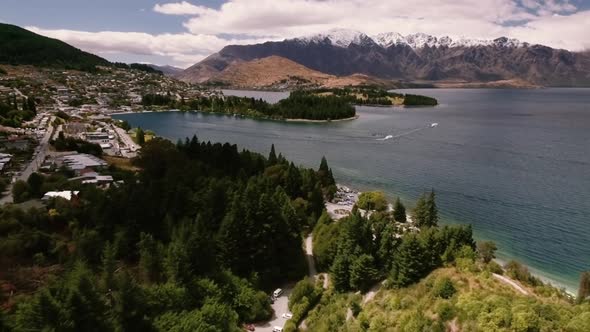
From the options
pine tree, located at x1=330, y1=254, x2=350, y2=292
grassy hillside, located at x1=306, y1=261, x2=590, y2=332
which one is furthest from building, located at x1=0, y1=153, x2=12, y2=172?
grassy hillside, located at x1=306, y1=261, x2=590, y2=332

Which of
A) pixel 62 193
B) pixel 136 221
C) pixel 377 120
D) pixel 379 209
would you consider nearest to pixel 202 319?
pixel 136 221

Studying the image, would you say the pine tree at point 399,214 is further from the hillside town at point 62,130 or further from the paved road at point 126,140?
the paved road at point 126,140

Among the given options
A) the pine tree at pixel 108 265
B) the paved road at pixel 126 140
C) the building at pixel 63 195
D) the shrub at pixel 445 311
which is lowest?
the pine tree at pixel 108 265

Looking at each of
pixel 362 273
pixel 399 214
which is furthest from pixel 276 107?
pixel 362 273

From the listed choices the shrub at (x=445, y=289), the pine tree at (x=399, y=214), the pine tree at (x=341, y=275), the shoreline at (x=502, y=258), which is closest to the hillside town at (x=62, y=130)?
the pine tree at (x=341, y=275)

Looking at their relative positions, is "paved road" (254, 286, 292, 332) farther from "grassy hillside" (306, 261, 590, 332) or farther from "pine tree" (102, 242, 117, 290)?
"pine tree" (102, 242, 117, 290)

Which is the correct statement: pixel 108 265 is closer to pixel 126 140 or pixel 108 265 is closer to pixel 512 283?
pixel 512 283
